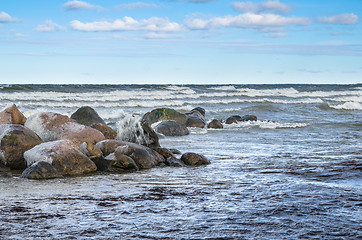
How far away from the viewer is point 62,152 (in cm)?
811

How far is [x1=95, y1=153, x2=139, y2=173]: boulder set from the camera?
835cm

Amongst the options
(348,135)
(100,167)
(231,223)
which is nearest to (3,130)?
(100,167)

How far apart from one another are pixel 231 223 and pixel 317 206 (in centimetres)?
132

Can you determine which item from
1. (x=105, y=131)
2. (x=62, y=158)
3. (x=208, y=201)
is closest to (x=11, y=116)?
(x=105, y=131)

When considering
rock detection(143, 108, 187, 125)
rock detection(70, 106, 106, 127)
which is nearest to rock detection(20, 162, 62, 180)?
rock detection(70, 106, 106, 127)

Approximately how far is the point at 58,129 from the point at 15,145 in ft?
5.16

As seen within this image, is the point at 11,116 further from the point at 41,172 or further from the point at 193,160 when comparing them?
the point at 193,160

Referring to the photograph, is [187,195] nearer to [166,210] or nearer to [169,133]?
[166,210]

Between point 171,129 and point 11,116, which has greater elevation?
point 11,116

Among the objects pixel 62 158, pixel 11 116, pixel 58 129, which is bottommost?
pixel 62 158

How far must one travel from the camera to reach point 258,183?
715 cm

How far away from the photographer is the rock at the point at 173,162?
9070 millimetres

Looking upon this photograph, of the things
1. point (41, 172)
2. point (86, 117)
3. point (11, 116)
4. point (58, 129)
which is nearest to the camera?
point (41, 172)

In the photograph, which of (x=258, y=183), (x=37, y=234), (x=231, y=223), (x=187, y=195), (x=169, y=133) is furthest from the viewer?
(x=169, y=133)
